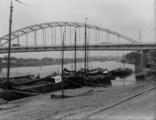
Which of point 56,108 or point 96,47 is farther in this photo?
point 96,47

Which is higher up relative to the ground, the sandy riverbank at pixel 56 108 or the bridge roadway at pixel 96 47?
the bridge roadway at pixel 96 47

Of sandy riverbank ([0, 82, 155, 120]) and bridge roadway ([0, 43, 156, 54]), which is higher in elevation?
bridge roadway ([0, 43, 156, 54])

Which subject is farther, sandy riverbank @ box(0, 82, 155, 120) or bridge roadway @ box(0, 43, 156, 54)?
bridge roadway @ box(0, 43, 156, 54)

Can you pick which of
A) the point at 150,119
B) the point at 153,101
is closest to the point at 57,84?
the point at 153,101

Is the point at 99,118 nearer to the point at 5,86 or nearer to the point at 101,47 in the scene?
the point at 5,86

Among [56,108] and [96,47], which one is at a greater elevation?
[96,47]

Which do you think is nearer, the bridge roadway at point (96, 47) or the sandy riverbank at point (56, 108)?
the sandy riverbank at point (56, 108)

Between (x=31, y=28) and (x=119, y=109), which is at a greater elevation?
(x=31, y=28)

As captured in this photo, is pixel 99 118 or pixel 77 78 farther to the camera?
pixel 77 78

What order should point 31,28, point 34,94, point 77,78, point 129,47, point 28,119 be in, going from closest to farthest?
point 28,119 < point 34,94 < point 77,78 < point 129,47 < point 31,28

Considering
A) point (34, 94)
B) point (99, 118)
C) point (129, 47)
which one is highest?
point (129, 47)

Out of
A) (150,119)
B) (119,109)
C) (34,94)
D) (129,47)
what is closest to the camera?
(150,119)
